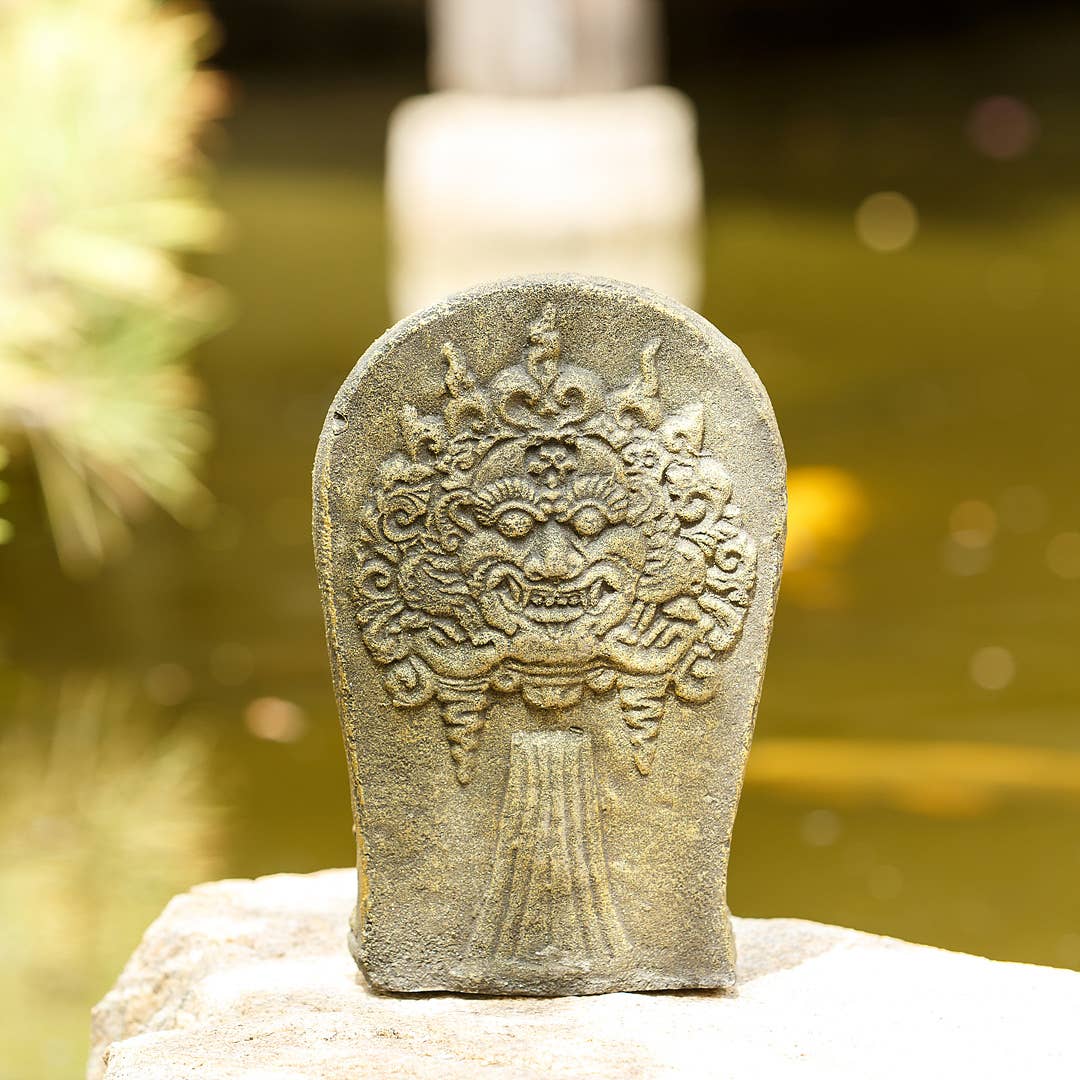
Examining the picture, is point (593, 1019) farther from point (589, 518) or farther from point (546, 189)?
point (546, 189)

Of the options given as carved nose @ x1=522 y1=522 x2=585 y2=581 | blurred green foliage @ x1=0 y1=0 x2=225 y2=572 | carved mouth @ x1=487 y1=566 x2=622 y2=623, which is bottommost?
carved mouth @ x1=487 y1=566 x2=622 y2=623

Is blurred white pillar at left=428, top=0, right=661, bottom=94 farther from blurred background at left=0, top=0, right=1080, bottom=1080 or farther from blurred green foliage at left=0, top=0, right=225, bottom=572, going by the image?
blurred green foliage at left=0, top=0, right=225, bottom=572

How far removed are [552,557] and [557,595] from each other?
0.04m

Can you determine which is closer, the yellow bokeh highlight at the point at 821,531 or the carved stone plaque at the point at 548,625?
the carved stone plaque at the point at 548,625

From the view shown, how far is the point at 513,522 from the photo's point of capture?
1722 mm

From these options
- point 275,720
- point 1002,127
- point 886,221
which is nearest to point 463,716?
point 275,720

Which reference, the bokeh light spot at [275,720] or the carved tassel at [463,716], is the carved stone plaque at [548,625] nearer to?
the carved tassel at [463,716]

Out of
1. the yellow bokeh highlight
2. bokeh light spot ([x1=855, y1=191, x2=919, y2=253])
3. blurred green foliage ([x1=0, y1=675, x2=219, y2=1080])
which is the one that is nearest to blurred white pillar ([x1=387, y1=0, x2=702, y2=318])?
bokeh light spot ([x1=855, y1=191, x2=919, y2=253])

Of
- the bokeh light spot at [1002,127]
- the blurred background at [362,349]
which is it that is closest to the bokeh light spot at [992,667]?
the blurred background at [362,349]

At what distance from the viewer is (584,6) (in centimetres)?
530

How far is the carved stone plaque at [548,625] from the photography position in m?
1.70

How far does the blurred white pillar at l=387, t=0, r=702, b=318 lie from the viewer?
5.27 m

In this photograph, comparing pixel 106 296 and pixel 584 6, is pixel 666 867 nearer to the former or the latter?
pixel 106 296

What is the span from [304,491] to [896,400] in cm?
149
